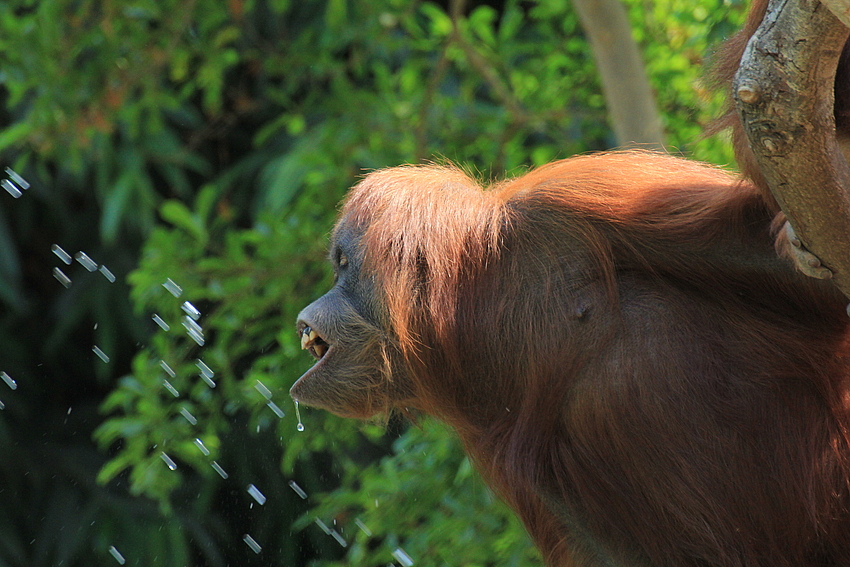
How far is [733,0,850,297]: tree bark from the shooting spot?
139 centimetres

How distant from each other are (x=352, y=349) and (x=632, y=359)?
66cm

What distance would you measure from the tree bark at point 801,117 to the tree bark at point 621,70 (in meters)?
2.16

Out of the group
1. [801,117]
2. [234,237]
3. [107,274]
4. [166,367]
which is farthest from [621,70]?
[107,274]

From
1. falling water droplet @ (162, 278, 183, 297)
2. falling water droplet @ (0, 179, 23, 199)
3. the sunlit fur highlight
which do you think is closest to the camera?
the sunlit fur highlight

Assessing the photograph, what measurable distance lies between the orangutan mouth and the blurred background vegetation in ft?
1.17

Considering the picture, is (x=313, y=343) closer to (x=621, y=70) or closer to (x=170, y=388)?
(x=170, y=388)

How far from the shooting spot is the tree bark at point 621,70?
12.0 ft

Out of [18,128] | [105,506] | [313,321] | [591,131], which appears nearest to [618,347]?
[313,321]

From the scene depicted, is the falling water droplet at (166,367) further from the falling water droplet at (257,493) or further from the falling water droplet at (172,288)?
the falling water droplet at (257,493)

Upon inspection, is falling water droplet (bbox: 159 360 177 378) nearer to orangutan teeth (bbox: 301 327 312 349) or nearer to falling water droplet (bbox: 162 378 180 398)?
falling water droplet (bbox: 162 378 180 398)

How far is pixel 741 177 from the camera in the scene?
207 cm

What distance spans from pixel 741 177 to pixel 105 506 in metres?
5.46

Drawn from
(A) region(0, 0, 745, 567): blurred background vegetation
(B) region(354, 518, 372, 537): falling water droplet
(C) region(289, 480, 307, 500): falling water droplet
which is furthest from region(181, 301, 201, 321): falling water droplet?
(C) region(289, 480, 307, 500): falling water droplet

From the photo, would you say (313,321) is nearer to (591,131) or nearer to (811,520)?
(811,520)
